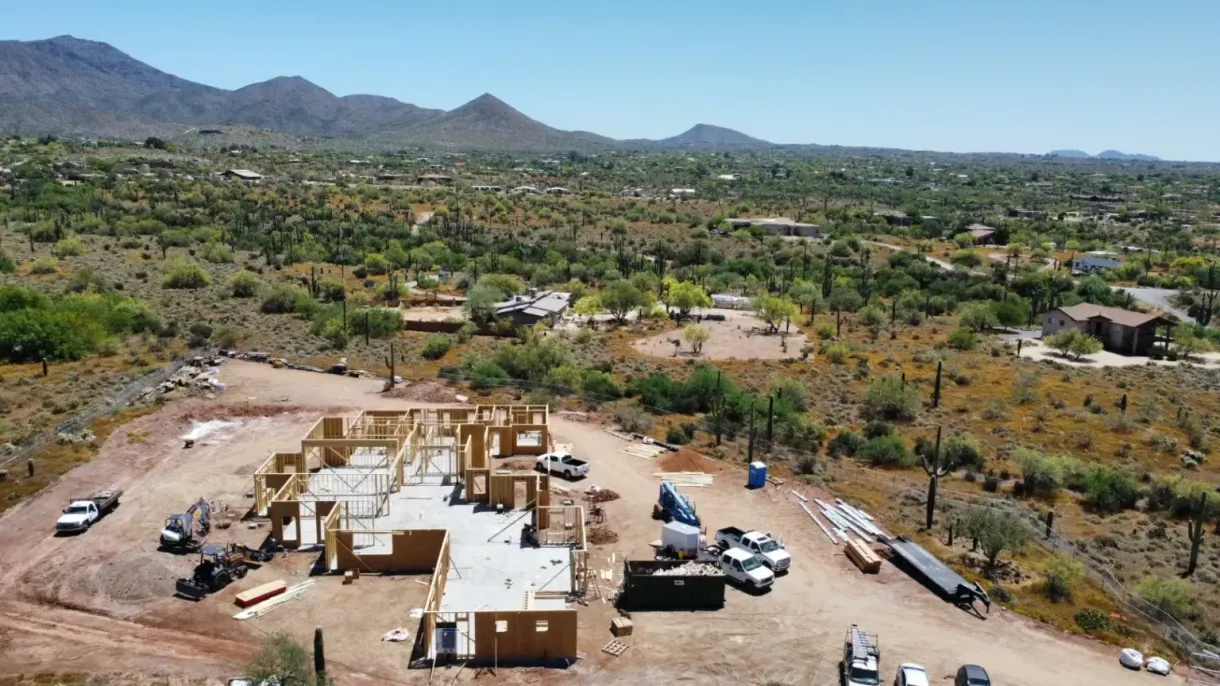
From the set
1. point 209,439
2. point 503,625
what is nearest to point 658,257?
point 209,439

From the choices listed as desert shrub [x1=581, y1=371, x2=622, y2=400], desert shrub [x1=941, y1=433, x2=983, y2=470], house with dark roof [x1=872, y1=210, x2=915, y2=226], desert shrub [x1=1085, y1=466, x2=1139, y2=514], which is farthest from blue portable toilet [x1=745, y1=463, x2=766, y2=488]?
house with dark roof [x1=872, y1=210, x2=915, y2=226]

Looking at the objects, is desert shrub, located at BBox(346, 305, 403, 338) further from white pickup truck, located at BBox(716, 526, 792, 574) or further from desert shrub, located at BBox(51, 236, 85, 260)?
white pickup truck, located at BBox(716, 526, 792, 574)

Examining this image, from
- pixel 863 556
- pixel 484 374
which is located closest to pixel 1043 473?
pixel 863 556

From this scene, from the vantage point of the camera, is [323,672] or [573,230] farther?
[573,230]

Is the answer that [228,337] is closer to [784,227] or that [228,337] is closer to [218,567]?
[218,567]

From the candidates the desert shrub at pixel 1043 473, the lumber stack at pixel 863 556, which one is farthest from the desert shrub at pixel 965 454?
the lumber stack at pixel 863 556

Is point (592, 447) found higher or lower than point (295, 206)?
lower

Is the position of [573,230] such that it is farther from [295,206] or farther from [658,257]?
[295,206]
